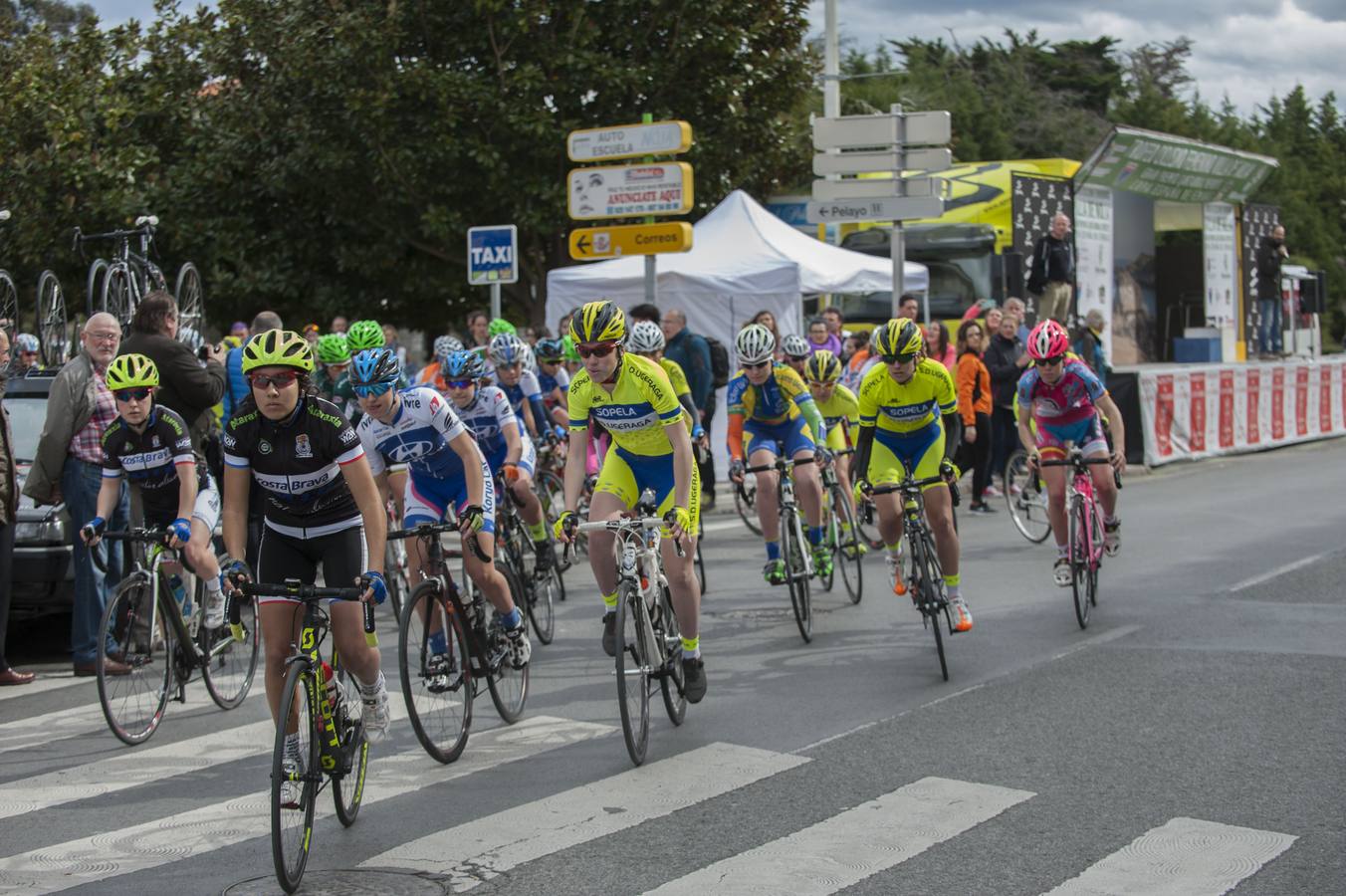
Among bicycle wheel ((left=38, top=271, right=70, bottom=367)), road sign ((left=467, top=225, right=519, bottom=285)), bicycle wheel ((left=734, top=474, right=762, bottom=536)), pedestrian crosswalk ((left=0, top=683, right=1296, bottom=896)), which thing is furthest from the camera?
road sign ((left=467, top=225, right=519, bottom=285))

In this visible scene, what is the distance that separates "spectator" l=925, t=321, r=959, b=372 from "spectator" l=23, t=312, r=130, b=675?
31.4 feet

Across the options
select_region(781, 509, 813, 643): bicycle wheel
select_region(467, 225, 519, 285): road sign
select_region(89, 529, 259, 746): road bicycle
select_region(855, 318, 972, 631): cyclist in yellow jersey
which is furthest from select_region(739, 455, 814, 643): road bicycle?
select_region(467, 225, 519, 285): road sign

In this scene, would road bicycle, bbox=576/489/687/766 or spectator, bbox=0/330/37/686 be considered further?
spectator, bbox=0/330/37/686

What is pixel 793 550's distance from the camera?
33.8 feet

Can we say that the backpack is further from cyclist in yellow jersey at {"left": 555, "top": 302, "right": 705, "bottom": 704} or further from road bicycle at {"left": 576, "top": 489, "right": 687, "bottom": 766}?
road bicycle at {"left": 576, "top": 489, "right": 687, "bottom": 766}

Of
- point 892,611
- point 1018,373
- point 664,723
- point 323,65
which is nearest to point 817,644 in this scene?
point 892,611

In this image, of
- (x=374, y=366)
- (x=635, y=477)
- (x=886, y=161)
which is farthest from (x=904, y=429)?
(x=886, y=161)

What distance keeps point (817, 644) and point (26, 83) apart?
18.6 metres

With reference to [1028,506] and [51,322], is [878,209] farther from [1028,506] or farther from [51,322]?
[51,322]

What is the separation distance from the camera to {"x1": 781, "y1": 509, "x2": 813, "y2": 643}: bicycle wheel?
10.1 meters

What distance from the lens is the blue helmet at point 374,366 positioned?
7.57m

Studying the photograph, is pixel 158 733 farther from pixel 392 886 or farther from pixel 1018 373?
pixel 1018 373

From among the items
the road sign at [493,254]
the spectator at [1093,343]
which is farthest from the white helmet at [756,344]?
the spectator at [1093,343]

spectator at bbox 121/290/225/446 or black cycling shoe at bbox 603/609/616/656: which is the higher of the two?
spectator at bbox 121/290/225/446
